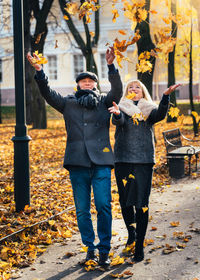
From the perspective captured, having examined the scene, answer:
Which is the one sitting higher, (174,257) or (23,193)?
(23,193)

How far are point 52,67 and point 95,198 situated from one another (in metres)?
37.4

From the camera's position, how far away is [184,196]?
8.28 m

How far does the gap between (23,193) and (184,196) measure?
3.02m

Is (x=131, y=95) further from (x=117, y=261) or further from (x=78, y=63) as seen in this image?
(x=78, y=63)

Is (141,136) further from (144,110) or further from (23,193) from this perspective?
(23,193)

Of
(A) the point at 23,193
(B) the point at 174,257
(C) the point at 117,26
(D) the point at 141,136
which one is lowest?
(B) the point at 174,257

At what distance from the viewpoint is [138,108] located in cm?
521

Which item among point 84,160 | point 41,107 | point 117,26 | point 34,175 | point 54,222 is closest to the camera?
point 84,160

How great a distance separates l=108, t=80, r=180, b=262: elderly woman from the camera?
5.09 meters

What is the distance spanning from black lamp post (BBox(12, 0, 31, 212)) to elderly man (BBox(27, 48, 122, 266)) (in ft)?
5.14

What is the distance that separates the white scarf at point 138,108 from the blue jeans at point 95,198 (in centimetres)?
67

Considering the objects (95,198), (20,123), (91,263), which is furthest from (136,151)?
(20,123)

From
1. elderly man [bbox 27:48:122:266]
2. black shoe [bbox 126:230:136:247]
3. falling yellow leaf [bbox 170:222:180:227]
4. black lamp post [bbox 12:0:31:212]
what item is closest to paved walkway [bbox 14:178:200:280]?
falling yellow leaf [bbox 170:222:180:227]

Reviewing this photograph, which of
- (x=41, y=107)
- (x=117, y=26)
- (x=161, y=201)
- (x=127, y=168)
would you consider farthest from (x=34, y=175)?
(x=117, y=26)
